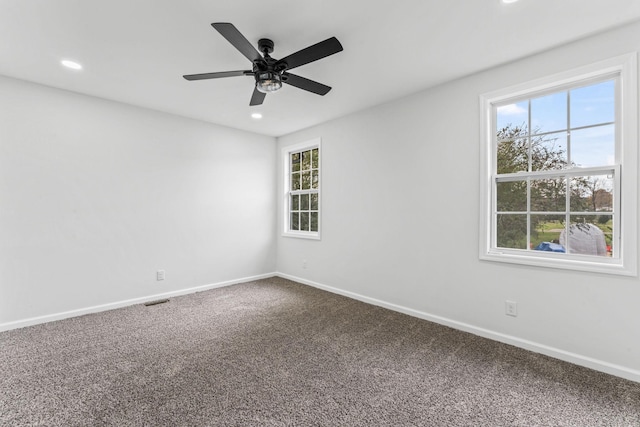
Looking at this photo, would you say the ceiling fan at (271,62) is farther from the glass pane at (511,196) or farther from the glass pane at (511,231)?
the glass pane at (511,231)

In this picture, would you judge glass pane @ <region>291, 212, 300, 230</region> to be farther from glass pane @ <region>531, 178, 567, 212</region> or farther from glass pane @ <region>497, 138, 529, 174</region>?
glass pane @ <region>531, 178, 567, 212</region>

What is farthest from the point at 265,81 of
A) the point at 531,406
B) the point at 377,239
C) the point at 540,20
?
the point at 531,406

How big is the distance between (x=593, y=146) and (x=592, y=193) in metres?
0.37

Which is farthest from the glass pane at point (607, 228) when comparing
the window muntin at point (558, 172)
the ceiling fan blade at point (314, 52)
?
the ceiling fan blade at point (314, 52)

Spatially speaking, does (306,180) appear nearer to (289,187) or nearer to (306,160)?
(306,160)

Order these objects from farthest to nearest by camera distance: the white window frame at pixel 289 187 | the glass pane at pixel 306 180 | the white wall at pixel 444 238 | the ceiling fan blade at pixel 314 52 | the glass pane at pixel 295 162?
1. the glass pane at pixel 295 162
2. the glass pane at pixel 306 180
3. the white window frame at pixel 289 187
4. the white wall at pixel 444 238
5. the ceiling fan blade at pixel 314 52

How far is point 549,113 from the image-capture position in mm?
2439

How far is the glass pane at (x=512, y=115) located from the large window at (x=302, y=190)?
2.39 metres

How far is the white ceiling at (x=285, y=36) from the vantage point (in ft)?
6.10

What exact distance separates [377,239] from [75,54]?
3449mm

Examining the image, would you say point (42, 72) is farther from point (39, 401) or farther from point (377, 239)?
point (377, 239)

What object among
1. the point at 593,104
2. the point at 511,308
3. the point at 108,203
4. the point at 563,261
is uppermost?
the point at 593,104

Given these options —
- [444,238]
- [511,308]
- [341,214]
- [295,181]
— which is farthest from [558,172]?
[295,181]

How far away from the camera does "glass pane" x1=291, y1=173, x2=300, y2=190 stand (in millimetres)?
4891
